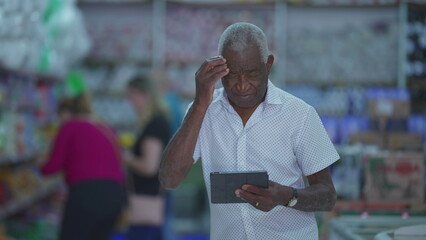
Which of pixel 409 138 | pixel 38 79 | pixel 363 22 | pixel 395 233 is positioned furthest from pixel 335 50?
pixel 395 233

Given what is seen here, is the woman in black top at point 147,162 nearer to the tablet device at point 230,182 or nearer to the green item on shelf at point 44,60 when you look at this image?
the green item on shelf at point 44,60

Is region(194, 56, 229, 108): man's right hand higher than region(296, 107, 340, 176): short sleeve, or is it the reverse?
region(194, 56, 229, 108): man's right hand

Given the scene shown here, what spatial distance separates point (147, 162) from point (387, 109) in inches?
75.6

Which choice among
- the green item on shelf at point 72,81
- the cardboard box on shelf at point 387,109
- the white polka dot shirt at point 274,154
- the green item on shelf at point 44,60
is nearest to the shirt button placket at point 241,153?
the white polka dot shirt at point 274,154

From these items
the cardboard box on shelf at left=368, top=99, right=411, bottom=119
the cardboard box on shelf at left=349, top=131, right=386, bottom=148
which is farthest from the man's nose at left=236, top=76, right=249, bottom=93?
the cardboard box on shelf at left=368, top=99, right=411, bottom=119

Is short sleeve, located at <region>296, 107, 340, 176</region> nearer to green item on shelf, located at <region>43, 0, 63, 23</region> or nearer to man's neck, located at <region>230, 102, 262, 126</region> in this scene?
man's neck, located at <region>230, 102, 262, 126</region>

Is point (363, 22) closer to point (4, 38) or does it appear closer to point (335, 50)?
point (335, 50)

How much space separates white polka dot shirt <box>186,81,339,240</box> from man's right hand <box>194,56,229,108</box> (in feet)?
0.43

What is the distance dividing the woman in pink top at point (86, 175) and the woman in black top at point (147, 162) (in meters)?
0.39

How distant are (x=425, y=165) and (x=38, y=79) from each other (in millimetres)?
3553

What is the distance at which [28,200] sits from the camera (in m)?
5.37

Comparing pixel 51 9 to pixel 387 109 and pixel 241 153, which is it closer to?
pixel 387 109

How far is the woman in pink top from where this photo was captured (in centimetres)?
454

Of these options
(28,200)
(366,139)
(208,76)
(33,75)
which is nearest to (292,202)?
(208,76)
